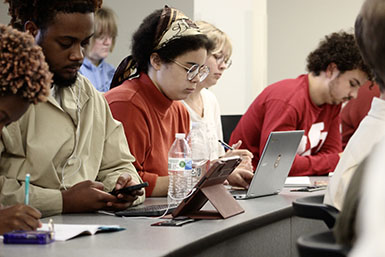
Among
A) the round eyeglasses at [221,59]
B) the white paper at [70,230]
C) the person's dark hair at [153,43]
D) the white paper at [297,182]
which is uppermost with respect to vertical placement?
the person's dark hair at [153,43]

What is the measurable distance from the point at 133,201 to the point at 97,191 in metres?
0.19

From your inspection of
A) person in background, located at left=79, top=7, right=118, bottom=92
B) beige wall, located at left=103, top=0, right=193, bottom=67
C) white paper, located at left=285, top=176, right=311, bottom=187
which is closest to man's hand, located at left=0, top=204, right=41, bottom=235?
white paper, located at left=285, top=176, right=311, bottom=187

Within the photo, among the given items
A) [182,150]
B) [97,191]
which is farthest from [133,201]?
[182,150]

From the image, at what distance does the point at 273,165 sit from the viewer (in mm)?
2381

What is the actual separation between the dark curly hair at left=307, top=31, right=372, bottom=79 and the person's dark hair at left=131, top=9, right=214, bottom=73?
1126 mm

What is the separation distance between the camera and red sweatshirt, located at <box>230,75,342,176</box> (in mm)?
3268

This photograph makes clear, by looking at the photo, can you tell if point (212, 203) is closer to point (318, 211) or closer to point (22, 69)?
point (318, 211)

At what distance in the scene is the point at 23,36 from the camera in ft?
4.47

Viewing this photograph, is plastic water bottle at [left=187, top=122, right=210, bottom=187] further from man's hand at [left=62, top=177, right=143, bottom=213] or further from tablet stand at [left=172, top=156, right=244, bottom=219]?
man's hand at [left=62, top=177, right=143, bottom=213]

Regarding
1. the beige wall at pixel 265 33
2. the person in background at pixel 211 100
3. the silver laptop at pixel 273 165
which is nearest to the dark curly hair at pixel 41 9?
the silver laptop at pixel 273 165

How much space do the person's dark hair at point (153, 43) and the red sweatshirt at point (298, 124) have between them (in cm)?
84

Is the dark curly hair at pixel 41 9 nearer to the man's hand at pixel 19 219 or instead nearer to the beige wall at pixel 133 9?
the man's hand at pixel 19 219

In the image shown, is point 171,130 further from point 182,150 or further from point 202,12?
point 202,12

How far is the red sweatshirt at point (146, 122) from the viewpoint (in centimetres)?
238
